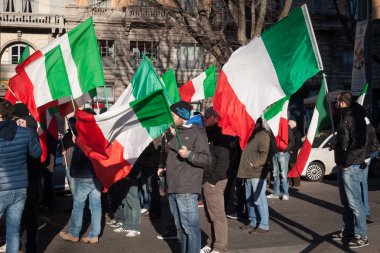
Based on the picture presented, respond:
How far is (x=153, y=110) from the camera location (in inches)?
232

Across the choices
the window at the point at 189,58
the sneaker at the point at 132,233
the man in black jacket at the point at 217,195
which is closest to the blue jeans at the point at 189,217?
the man in black jacket at the point at 217,195

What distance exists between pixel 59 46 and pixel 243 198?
4018 mm

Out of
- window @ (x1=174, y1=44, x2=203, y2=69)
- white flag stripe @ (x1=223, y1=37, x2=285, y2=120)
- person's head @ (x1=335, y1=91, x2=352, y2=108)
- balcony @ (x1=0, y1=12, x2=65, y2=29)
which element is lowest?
person's head @ (x1=335, y1=91, x2=352, y2=108)

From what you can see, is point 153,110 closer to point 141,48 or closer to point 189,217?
point 189,217

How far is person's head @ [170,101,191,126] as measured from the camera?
6.07 m

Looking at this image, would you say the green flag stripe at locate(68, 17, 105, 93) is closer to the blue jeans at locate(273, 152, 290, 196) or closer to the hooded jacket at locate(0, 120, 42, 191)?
the hooded jacket at locate(0, 120, 42, 191)

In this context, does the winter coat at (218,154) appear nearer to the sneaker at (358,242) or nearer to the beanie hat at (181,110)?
the beanie hat at (181,110)

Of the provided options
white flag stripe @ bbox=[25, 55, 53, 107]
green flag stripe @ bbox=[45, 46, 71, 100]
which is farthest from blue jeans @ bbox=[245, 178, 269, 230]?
white flag stripe @ bbox=[25, 55, 53, 107]

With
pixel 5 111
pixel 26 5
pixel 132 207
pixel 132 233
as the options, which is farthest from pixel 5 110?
pixel 26 5

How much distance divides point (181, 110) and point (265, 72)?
1215 millimetres

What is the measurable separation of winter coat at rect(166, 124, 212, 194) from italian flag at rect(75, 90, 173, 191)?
0.35m

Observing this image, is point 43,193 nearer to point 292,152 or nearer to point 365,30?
point 292,152

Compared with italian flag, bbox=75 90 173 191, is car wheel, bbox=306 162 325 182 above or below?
below

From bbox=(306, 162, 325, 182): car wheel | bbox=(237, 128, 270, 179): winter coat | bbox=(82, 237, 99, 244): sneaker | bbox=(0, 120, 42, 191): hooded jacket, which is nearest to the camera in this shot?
bbox=(0, 120, 42, 191): hooded jacket
